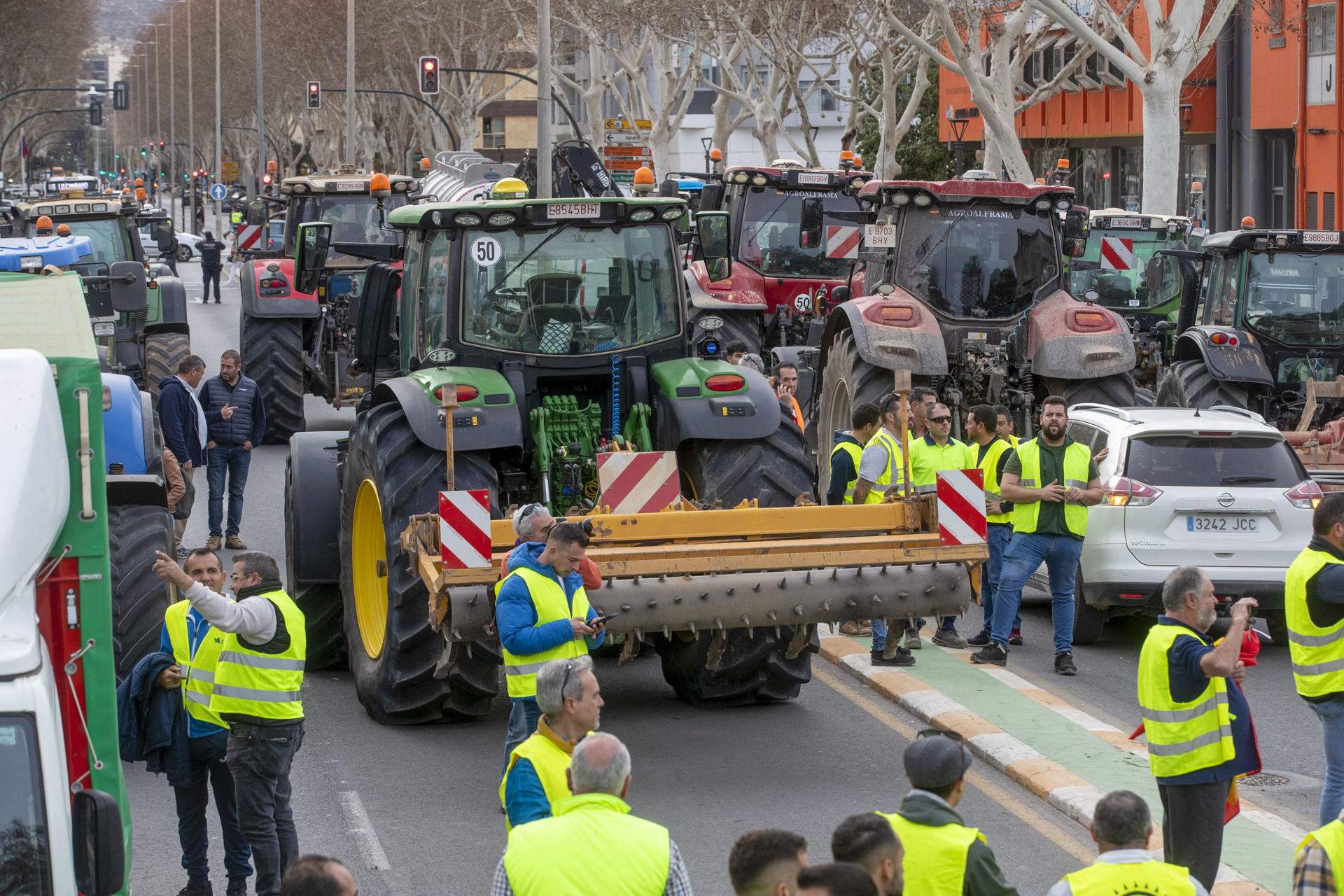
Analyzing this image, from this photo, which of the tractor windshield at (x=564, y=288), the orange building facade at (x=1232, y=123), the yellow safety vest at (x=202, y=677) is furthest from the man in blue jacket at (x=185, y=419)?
the orange building facade at (x=1232, y=123)

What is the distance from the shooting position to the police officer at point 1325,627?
798 centimetres

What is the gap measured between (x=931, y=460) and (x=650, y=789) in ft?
11.8

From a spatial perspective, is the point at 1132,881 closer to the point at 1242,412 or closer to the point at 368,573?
the point at 368,573

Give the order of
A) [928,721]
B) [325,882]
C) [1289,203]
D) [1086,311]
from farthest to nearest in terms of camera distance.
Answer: [1289,203], [1086,311], [928,721], [325,882]

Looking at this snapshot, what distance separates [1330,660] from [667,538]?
310cm

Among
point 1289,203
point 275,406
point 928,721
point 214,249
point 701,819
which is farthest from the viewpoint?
point 214,249

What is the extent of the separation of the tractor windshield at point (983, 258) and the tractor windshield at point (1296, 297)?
201cm

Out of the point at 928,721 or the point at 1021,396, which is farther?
the point at 1021,396

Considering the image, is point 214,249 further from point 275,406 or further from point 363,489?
point 363,489

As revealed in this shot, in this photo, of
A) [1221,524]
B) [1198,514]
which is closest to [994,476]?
[1198,514]

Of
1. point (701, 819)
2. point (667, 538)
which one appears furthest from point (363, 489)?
point (701, 819)

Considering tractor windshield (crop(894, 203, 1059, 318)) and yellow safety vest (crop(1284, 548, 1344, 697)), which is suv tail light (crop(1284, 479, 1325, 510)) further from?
tractor windshield (crop(894, 203, 1059, 318))

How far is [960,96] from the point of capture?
54219 mm

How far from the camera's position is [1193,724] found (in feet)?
23.7
